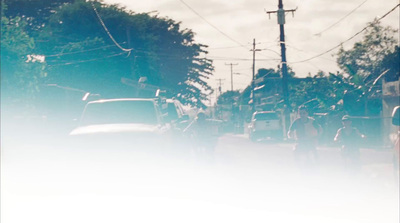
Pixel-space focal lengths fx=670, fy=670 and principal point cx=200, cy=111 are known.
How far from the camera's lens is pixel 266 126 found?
41.7 meters

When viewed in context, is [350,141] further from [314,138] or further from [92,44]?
[92,44]

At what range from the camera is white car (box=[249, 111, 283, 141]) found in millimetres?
41406

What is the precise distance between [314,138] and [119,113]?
4.16 meters

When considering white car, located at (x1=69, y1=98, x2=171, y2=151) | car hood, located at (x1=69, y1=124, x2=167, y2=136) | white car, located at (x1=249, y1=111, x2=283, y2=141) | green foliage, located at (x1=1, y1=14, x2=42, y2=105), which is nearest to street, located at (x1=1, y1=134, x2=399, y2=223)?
white car, located at (x1=69, y1=98, x2=171, y2=151)

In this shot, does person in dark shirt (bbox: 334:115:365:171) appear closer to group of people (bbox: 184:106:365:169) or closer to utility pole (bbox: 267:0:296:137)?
group of people (bbox: 184:106:365:169)

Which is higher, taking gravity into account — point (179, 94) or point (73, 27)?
point (73, 27)

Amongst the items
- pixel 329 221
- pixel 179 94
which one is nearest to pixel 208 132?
pixel 329 221

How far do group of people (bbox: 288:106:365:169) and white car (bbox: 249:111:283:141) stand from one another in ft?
90.4

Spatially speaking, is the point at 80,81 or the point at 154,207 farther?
the point at 80,81

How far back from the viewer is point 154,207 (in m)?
8.97

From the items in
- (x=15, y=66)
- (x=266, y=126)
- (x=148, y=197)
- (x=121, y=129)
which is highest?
(x=15, y=66)

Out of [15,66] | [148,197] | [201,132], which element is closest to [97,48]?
[15,66]

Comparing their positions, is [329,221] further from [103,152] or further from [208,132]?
[208,132]

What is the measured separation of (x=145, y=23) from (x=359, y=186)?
40.9 m
